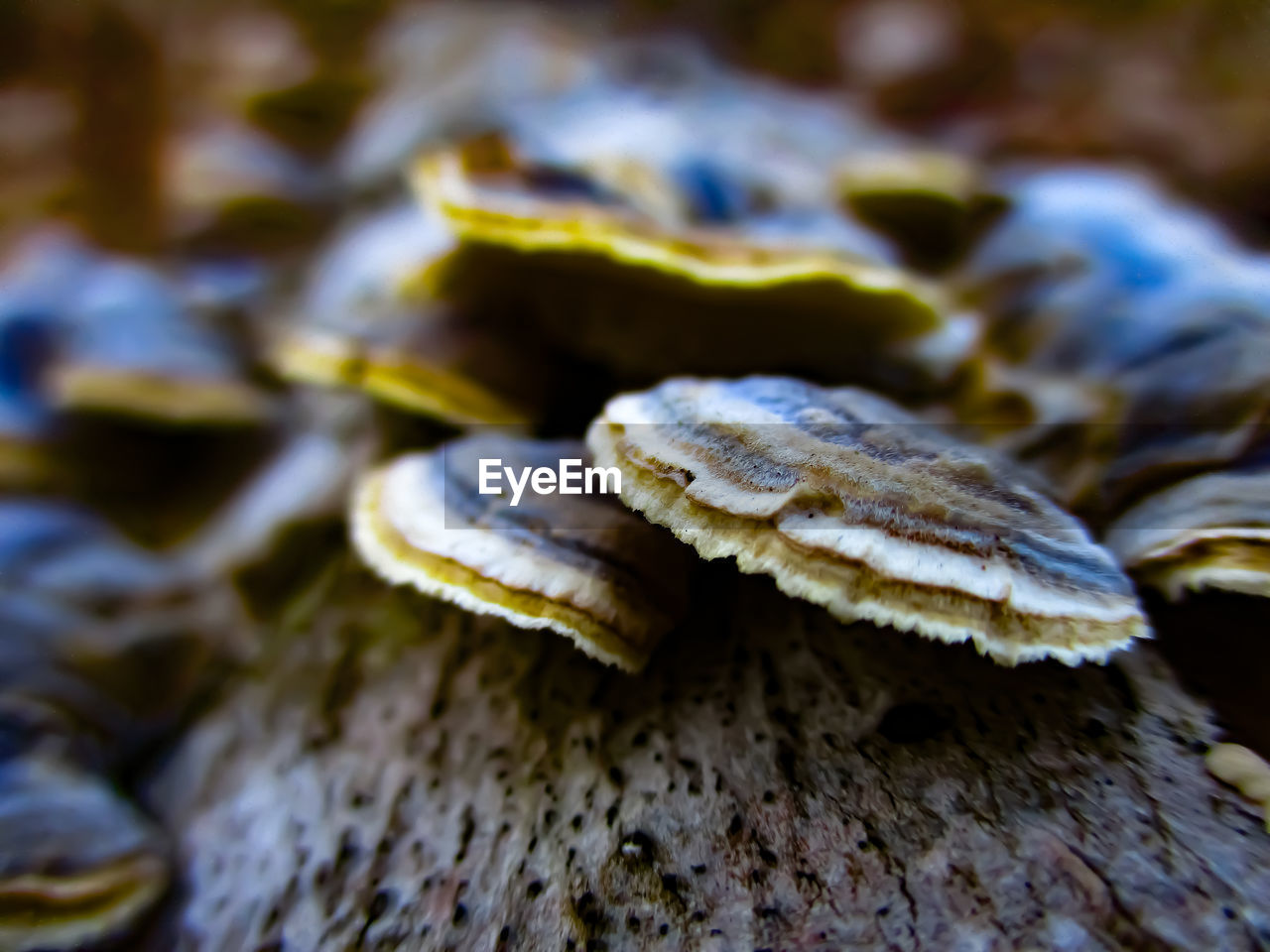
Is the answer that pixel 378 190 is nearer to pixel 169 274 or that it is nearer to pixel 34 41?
pixel 169 274

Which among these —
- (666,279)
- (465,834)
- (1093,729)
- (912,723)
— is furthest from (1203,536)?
(465,834)

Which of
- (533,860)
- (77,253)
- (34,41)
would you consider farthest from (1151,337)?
(34,41)

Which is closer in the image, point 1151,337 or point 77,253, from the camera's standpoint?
point 1151,337

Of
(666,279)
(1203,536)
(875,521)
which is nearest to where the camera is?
(875,521)

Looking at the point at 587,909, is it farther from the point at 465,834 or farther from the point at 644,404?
the point at 644,404

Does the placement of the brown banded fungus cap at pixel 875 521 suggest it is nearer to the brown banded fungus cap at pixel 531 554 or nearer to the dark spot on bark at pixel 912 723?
the brown banded fungus cap at pixel 531 554

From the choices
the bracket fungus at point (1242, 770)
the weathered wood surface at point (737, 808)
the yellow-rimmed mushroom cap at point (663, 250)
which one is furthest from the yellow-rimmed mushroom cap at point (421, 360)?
the bracket fungus at point (1242, 770)
